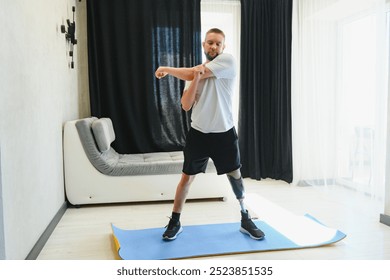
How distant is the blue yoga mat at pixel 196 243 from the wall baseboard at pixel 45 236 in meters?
0.45

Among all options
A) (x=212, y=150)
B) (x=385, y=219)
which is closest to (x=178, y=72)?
(x=212, y=150)

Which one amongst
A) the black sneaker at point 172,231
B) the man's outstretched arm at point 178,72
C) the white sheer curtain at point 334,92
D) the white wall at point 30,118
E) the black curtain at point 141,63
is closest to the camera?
the white wall at point 30,118

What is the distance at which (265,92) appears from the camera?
4328 mm

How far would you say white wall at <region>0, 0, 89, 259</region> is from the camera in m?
1.70

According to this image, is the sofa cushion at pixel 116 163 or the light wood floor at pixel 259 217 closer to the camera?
the light wood floor at pixel 259 217

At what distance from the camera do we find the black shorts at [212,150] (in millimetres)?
2236

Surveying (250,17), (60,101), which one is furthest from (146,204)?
(250,17)

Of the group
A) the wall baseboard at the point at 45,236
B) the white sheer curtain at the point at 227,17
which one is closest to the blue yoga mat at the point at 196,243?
the wall baseboard at the point at 45,236

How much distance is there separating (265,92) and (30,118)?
2950 millimetres

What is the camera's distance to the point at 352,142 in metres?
3.65

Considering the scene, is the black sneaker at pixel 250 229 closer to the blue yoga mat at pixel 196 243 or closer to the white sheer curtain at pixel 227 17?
the blue yoga mat at pixel 196 243

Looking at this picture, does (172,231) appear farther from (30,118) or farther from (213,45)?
(213,45)

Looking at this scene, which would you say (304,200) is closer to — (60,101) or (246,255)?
(246,255)
